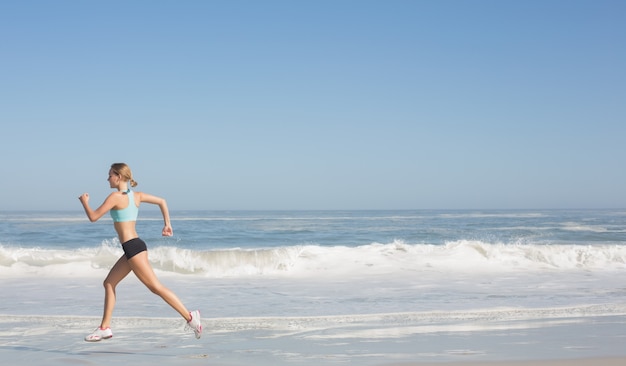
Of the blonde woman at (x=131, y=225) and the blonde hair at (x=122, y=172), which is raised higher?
the blonde hair at (x=122, y=172)

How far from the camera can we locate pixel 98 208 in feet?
20.2

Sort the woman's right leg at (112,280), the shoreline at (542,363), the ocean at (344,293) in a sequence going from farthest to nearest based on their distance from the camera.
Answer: the ocean at (344,293) < the woman's right leg at (112,280) < the shoreline at (542,363)

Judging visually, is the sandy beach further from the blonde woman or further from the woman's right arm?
the woman's right arm

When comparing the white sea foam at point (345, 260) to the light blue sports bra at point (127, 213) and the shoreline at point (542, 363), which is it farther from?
the shoreline at point (542, 363)

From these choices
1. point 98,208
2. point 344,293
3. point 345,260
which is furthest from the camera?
point 345,260

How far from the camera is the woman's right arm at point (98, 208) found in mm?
6051

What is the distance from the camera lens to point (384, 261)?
1633 cm

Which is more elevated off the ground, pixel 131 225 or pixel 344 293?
pixel 131 225

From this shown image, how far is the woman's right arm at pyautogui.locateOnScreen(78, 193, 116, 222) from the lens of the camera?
6051 millimetres

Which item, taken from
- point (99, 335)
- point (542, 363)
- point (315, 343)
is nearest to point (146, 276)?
point (99, 335)

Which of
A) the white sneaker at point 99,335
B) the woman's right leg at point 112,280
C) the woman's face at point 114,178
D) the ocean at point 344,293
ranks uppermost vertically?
the woman's face at point 114,178

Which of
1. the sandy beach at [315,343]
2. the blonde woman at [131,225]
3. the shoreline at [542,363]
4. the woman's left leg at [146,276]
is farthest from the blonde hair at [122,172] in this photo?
the shoreline at [542,363]

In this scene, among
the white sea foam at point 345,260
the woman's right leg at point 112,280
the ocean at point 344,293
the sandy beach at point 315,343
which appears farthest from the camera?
Result: the white sea foam at point 345,260

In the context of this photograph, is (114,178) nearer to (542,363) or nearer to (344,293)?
(542,363)
